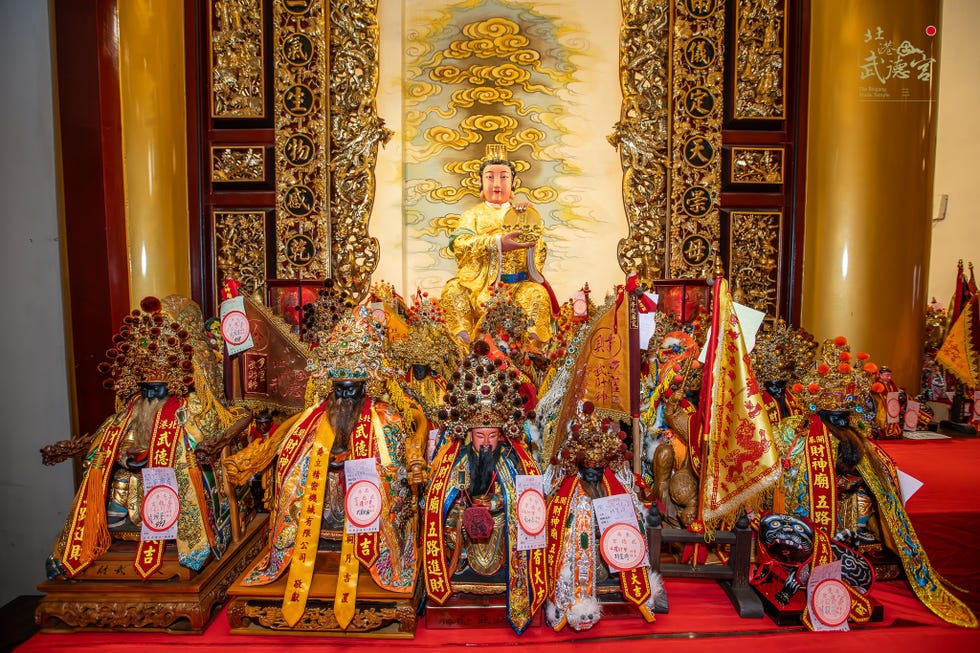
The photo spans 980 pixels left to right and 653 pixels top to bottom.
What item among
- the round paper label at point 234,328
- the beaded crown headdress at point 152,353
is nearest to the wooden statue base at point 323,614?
the beaded crown headdress at point 152,353

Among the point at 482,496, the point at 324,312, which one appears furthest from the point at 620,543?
the point at 324,312

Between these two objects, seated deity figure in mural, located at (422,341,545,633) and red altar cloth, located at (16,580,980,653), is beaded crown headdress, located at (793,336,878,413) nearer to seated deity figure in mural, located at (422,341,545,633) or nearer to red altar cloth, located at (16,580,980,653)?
red altar cloth, located at (16,580,980,653)

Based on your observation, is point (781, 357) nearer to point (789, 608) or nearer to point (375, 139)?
point (789, 608)

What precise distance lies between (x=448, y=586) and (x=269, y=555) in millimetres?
881

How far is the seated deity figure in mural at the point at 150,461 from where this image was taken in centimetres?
238

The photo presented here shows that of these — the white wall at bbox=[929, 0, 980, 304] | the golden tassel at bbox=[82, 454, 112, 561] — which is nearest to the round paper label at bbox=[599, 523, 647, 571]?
Answer: the golden tassel at bbox=[82, 454, 112, 561]

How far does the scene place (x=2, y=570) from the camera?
3.85 meters

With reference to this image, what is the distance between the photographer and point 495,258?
4.83 m

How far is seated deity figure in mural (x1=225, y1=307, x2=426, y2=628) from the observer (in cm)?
232

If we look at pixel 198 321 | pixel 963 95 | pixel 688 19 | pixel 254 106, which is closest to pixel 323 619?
pixel 198 321

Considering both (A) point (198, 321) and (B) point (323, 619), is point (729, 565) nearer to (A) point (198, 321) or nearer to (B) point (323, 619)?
(B) point (323, 619)

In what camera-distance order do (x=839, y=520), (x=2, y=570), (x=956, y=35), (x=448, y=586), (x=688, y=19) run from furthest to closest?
(x=956, y=35)
(x=688, y=19)
(x=2, y=570)
(x=839, y=520)
(x=448, y=586)

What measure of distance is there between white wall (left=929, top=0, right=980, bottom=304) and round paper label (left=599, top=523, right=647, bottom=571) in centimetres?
603

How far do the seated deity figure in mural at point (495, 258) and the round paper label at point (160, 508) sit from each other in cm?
255
